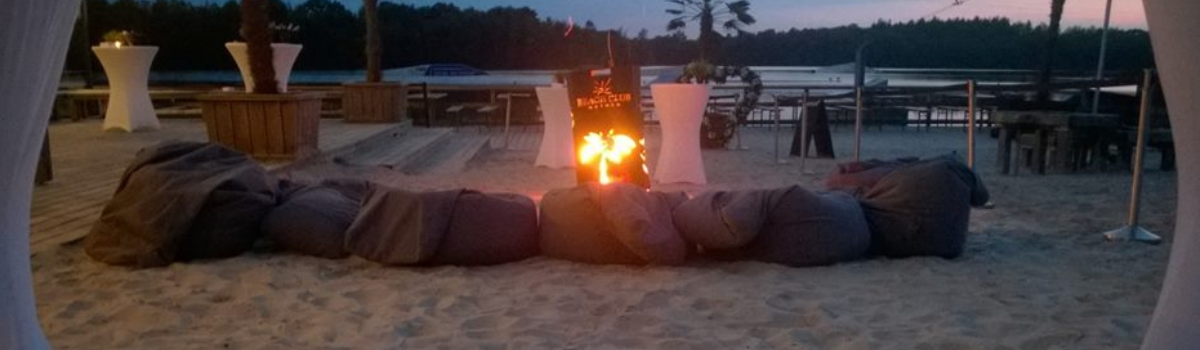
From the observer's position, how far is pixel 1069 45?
23.0 meters

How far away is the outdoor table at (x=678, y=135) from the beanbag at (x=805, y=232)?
3053 millimetres

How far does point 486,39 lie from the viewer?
26.3 metres

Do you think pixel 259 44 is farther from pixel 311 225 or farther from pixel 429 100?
pixel 429 100

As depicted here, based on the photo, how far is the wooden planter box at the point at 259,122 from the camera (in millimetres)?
7633

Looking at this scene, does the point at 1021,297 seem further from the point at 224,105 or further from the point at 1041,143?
the point at 224,105

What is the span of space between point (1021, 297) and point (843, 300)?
2.73 feet

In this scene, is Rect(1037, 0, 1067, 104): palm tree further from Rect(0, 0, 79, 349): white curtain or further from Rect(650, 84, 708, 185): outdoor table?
Rect(0, 0, 79, 349): white curtain

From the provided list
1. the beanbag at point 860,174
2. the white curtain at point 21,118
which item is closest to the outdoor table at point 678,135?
the beanbag at point 860,174

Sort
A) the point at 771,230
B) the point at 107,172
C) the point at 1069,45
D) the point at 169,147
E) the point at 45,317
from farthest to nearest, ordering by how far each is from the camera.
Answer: the point at 1069,45 < the point at 107,172 < the point at 169,147 < the point at 771,230 < the point at 45,317

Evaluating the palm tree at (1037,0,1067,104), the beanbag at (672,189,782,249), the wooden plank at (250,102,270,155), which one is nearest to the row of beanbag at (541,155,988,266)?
the beanbag at (672,189,782,249)

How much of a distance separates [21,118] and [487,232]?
264cm

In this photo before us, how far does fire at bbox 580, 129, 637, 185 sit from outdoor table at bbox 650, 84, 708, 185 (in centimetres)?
133

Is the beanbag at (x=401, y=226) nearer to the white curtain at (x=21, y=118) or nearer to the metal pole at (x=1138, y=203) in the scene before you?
the white curtain at (x=21, y=118)

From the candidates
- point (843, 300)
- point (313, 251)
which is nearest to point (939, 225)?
point (843, 300)
